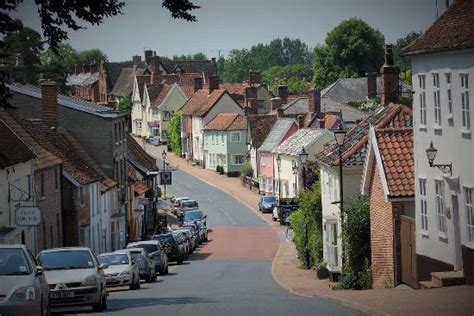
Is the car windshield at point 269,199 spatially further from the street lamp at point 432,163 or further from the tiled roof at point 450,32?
the street lamp at point 432,163

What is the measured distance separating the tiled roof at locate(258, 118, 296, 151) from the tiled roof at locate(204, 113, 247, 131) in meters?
13.0

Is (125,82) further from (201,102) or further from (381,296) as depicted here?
(381,296)

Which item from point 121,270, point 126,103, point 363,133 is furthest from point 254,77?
point 121,270

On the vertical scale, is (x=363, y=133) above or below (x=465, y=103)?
below

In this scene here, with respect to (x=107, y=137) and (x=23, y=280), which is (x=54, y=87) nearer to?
(x=107, y=137)

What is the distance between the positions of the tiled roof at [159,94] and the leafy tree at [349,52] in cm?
2031

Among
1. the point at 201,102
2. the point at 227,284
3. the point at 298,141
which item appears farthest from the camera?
the point at 201,102

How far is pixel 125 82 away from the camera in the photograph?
185 m

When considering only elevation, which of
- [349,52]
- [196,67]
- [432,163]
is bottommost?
[432,163]

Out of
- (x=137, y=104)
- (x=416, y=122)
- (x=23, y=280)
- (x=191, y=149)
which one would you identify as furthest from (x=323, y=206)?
(x=137, y=104)

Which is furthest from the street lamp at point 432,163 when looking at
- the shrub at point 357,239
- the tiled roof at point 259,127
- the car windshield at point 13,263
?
the tiled roof at point 259,127

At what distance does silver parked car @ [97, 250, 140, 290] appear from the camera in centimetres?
3981

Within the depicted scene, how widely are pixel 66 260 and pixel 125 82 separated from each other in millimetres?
156308

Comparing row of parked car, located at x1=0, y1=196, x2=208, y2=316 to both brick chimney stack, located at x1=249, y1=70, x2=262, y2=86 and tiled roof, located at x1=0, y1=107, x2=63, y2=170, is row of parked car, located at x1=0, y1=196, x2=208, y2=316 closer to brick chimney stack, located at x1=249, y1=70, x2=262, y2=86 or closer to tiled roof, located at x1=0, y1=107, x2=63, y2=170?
tiled roof, located at x1=0, y1=107, x2=63, y2=170
